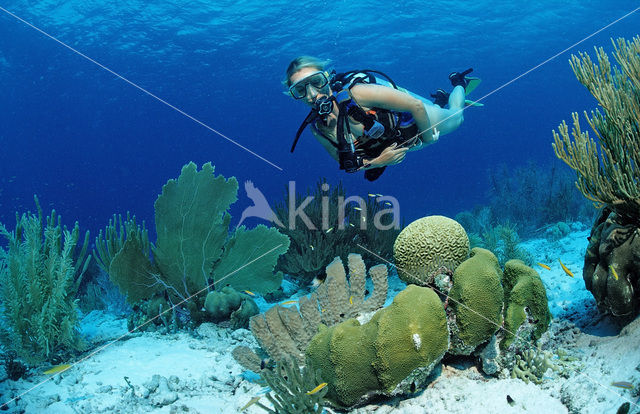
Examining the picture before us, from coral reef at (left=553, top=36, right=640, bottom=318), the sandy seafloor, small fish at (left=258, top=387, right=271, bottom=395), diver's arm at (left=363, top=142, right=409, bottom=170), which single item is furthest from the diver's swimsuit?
small fish at (left=258, top=387, right=271, bottom=395)

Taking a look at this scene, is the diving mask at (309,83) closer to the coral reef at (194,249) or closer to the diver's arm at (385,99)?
the diver's arm at (385,99)

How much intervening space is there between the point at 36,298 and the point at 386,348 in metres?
3.93

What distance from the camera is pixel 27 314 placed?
411 centimetres

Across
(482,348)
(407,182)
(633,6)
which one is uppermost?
(633,6)

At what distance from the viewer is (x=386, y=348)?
8.75 feet

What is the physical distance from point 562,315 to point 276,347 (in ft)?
10.3

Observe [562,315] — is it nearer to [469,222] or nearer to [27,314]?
[27,314]

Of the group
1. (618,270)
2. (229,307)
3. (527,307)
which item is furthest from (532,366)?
(229,307)

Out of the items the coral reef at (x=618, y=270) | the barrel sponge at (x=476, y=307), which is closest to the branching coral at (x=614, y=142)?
the coral reef at (x=618, y=270)

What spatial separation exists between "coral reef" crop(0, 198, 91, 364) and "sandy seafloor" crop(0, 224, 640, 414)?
31 centimetres

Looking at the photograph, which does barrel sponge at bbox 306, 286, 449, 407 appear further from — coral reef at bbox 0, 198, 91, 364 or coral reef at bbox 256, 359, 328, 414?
coral reef at bbox 0, 198, 91, 364

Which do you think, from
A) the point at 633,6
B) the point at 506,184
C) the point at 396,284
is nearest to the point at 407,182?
the point at 633,6

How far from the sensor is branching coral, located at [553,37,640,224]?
3.32 metres

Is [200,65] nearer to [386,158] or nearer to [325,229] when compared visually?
[325,229]
